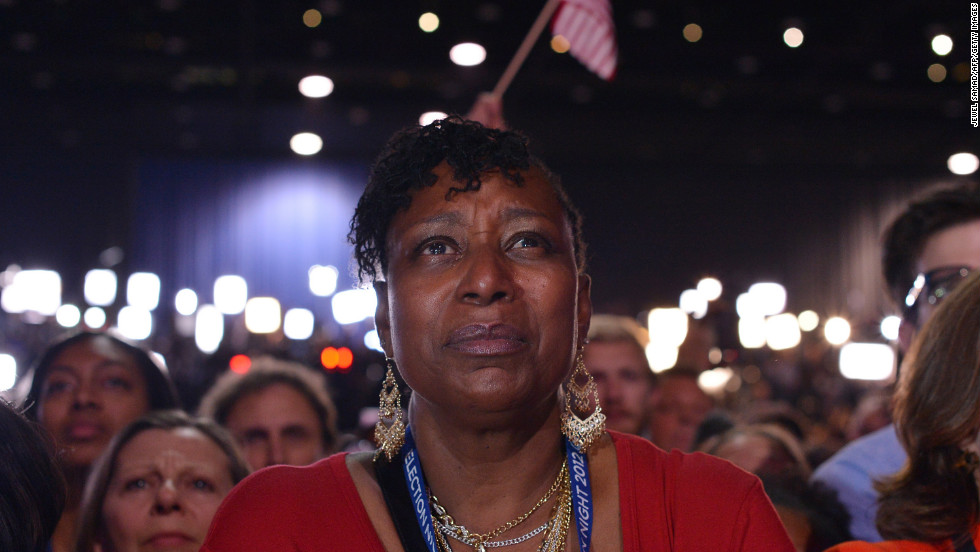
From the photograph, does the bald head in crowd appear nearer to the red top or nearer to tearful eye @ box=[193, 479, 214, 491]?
tearful eye @ box=[193, 479, 214, 491]

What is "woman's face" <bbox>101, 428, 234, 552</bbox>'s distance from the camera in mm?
2395

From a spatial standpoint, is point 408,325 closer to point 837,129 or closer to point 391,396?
point 391,396

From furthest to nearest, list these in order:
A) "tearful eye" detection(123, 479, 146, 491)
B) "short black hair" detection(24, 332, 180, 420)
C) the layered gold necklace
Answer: "short black hair" detection(24, 332, 180, 420) → "tearful eye" detection(123, 479, 146, 491) → the layered gold necklace

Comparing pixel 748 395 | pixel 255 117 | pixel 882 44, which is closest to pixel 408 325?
pixel 748 395

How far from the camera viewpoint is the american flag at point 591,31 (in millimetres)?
4980

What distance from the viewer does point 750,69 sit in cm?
1493

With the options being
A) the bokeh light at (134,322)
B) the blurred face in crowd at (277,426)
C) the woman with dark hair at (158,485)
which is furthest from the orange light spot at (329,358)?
the woman with dark hair at (158,485)

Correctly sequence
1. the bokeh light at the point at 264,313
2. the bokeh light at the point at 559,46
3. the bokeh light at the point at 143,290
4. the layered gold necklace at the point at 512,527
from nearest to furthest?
the layered gold necklace at the point at 512,527, the bokeh light at the point at 559,46, the bokeh light at the point at 143,290, the bokeh light at the point at 264,313

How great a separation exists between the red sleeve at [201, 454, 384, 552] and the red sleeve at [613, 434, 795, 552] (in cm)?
45

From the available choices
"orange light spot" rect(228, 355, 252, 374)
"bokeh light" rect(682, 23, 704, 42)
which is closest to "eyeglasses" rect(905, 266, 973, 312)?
"orange light spot" rect(228, 355, 252, 374)

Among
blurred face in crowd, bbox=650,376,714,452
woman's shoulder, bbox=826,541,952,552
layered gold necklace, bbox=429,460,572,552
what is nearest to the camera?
layered gold necklace, bbox=429,460,572,552

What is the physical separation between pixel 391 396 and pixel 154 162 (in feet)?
65.2

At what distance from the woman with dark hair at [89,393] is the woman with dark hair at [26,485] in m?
1.06

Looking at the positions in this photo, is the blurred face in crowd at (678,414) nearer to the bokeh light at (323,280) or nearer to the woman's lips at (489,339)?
the woman's lips at (489,339)
